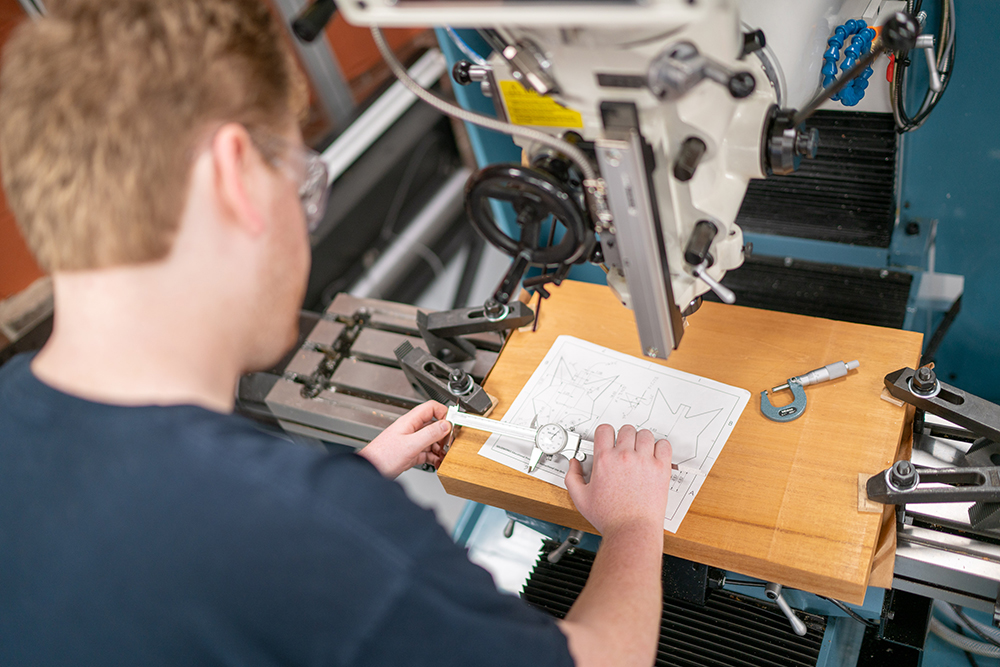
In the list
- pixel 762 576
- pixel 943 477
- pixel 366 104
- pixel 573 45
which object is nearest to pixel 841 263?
pixel 943 477

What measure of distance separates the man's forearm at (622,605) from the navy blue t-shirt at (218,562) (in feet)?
0.41

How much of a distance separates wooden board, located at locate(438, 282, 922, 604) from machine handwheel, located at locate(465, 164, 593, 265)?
0.36 m

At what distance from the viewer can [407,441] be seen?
1.12 metres

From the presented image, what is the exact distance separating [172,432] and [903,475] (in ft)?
2.86

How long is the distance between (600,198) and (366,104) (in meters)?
2.41

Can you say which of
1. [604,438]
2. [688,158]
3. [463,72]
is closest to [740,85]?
[688,158]

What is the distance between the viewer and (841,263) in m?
1.47

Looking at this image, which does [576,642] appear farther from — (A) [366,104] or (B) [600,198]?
(A) [366,104]

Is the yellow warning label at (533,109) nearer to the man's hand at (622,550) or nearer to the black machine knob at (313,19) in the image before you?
the black machine knob at (313,19)

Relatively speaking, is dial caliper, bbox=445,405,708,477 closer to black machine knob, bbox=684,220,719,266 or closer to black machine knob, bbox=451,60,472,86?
black machine knob, bbox=684,220,719,266

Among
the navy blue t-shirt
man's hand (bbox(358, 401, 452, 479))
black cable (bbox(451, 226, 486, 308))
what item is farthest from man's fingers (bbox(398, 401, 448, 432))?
black cable (bbox(451, 226, 486, 308))

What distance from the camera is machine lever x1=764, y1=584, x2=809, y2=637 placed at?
3.38 feet

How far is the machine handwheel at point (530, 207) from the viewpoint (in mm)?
817

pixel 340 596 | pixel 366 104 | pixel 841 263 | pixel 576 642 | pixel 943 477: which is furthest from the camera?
pixel 366 104
